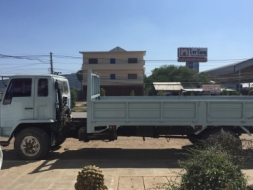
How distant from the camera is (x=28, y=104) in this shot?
26.1 feet

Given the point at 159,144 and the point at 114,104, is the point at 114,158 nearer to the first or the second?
the point at 114,104

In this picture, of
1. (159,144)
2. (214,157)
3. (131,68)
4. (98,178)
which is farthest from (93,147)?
(131,68)

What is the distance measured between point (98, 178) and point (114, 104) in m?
3.66

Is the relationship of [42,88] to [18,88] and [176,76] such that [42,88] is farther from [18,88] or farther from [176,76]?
[176,76]

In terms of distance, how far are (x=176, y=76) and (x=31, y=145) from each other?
62.8 metres

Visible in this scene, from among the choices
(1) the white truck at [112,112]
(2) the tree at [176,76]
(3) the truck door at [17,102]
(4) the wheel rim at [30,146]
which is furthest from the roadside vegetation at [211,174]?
(2) the tree at [176,76]

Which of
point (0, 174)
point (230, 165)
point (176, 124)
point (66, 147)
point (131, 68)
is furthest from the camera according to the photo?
point (131, 68)

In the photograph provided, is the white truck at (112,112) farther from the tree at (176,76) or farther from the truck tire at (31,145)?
the tree at (176,76)

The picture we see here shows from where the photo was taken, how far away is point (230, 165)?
3859 millimetres

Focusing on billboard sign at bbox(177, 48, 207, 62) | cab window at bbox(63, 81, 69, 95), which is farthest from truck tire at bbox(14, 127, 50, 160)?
billboard sign at bbox(177, 48, 207, 62)

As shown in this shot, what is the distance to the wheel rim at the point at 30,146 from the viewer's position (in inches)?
309

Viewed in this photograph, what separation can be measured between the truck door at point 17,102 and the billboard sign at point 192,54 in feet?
187

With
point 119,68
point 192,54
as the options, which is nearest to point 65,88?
point 119,68

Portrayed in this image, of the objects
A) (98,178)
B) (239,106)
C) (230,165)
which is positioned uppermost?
(239,106)
